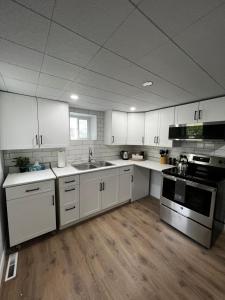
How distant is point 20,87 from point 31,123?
0.56 metres

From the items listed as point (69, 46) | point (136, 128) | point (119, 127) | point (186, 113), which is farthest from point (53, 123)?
point (186, 113)

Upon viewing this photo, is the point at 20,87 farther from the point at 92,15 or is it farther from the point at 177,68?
the point at 177,68

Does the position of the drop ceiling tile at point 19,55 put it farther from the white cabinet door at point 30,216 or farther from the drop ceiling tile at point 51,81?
the white cabinet door at point 30,216

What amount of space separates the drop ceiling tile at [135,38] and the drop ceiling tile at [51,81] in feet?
2.68

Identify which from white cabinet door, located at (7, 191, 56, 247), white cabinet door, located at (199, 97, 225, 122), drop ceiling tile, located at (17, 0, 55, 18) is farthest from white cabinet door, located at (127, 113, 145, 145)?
drop ceiling tile, located at (17, 0, 55, 18)

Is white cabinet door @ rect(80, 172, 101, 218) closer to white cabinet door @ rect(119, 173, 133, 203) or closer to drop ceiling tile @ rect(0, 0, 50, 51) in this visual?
white cabinet door @ rect(119, 173, 133, 203)

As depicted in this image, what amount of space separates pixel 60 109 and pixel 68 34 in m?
1.69

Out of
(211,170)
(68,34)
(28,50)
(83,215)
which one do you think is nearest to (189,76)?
(68,34)

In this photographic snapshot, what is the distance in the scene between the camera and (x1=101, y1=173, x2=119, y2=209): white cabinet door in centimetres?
268

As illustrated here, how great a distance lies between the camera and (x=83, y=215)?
8.04 feet

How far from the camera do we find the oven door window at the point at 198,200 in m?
1.89

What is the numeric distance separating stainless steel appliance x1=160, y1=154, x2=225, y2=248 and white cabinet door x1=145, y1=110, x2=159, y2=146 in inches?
33.6

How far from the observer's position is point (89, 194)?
8.16 feet

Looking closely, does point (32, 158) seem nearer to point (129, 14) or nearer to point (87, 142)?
point (87, 142)
